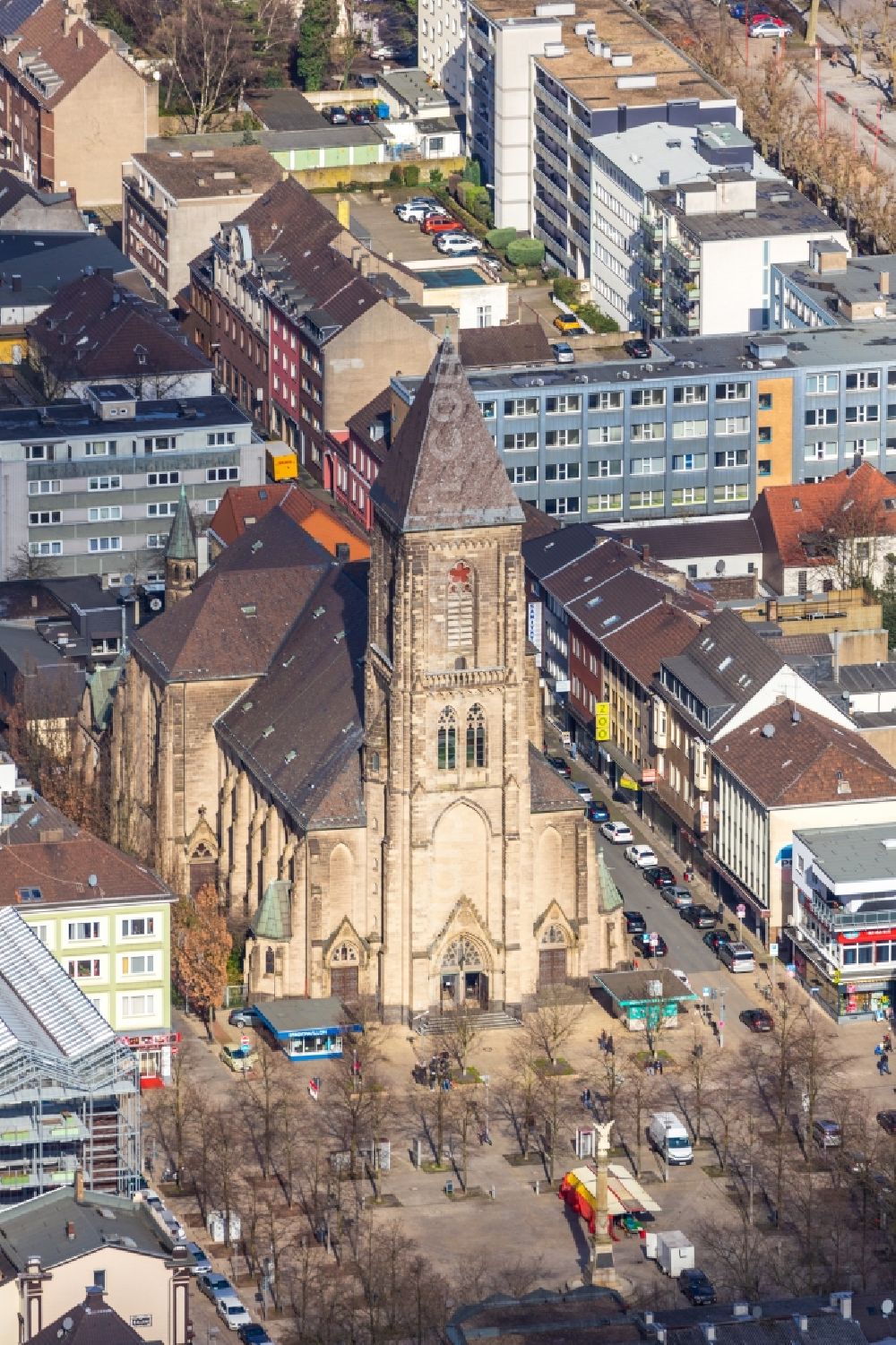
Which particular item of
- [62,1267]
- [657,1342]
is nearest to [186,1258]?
[62,1267]

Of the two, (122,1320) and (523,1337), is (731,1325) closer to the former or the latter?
(523,1337)

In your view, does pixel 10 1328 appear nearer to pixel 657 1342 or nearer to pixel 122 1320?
pixel 122 1320

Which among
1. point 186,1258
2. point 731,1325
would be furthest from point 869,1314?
point 186,1258

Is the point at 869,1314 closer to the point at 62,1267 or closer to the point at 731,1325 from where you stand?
the point at 731,1325

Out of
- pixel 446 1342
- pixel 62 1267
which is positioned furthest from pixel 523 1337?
pixel 62 1267

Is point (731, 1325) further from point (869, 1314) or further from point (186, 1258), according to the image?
point (186, 1258)
